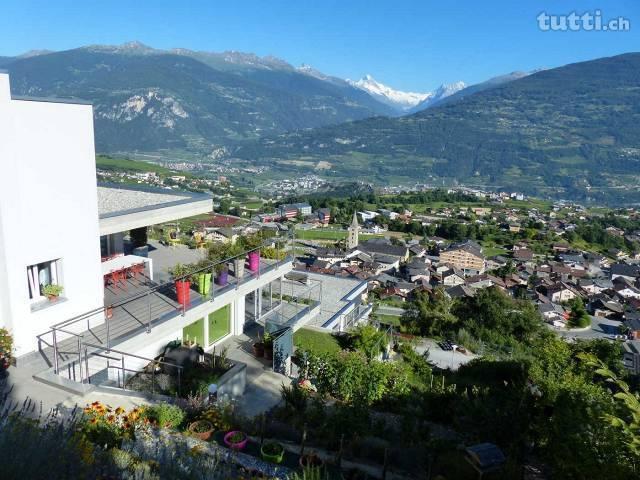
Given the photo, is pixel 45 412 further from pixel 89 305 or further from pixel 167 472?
pixel 167 472

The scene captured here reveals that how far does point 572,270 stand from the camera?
272ft

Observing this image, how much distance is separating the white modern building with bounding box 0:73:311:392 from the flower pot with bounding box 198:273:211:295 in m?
0.11

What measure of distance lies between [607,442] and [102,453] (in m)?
4.96

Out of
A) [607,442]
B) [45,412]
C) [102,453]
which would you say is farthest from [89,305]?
[607,442]

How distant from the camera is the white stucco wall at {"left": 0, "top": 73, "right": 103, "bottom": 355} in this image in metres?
7.30

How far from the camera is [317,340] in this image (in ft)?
42.6

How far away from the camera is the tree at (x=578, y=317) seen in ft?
197

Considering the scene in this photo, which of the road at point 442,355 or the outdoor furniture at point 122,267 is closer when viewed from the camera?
the outdoor furniture at point 122,267

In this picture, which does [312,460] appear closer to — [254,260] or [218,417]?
[218,417]

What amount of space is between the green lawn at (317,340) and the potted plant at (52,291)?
5.62 m

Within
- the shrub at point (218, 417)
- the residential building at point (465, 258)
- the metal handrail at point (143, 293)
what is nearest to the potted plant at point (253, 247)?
the metal handrail at point (143, 293)

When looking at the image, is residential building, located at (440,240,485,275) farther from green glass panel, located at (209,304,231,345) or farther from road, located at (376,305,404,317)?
green glass panel, located at (209,304,231,345)

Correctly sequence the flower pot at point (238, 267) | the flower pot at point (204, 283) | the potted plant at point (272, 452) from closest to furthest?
the potted plant at point (272, 452)
the flower pot at point (204, 283)
the flower pot at point (238, 267)

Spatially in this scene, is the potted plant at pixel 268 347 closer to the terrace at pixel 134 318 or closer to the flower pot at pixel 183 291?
the terrace at pixel 134 318
